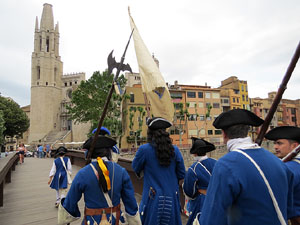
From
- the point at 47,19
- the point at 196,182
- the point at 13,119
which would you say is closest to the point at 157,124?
Result: the point at 196,182

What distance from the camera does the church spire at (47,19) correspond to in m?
64.3

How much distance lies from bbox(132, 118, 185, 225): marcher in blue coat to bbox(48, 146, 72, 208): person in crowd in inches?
159

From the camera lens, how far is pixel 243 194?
1354 millimetres

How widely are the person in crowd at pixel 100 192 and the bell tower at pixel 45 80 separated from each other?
59545 millimetres

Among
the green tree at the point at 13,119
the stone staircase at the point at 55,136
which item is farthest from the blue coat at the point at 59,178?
the stone staircase at the point at 55,136

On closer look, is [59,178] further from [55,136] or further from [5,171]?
[55,136]

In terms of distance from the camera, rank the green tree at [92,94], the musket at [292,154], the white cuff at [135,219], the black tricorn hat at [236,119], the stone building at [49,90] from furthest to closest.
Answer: the stone building at [49,90] → the green tree at [92,94] → the white cuff at [135,219] → the musket at [292,154] → the black tricorn hat at [236,119]

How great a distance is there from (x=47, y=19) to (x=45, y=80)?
20394mm

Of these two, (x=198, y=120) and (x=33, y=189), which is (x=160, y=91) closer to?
(x=33, y=189)

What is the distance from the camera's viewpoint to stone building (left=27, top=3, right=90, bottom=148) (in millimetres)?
57031

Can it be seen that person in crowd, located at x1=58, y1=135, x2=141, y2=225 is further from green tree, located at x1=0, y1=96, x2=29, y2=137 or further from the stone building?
the stone building

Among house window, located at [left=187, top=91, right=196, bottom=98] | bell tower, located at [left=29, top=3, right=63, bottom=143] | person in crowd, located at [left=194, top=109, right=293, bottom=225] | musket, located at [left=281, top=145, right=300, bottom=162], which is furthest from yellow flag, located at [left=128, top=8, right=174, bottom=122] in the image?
bell tower, located at [left=29, top=3, right=63, bottom=143]

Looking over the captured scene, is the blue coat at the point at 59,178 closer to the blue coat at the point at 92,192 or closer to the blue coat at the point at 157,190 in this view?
the blue coat at the point at 92,192

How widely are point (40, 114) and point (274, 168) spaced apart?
213 ft
